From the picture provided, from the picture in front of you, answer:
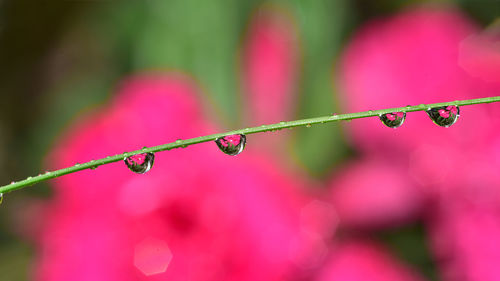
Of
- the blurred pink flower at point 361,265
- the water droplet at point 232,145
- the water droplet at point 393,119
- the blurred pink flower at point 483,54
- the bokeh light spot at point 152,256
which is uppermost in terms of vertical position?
the blurred pink flower at point 483,54

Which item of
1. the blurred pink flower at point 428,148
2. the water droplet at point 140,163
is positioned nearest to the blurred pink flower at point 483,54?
the blurred pink flower at point 428,148

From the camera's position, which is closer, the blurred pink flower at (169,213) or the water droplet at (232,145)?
the water droplet at (232,145)

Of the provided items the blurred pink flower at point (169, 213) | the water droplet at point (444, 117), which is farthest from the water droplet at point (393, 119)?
the blurred pink flower at point (169, 213)

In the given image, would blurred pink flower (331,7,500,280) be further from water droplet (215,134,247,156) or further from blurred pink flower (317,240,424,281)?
water droplet (215,134,247,156)

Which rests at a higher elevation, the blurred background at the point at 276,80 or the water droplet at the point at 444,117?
the blurred background at the point at 276,80

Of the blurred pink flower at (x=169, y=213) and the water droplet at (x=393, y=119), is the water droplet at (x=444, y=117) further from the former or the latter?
the blurred pink flower at (x=169, y=213)

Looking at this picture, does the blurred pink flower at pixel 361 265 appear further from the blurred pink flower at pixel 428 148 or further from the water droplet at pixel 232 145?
the water droplet at pixel 232 145

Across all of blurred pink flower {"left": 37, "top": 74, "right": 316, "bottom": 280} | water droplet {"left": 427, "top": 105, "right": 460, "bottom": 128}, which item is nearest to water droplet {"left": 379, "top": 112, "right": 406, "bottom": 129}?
water droplet {"left": 427, "top": 105, "right": 460, "bottom": 128}

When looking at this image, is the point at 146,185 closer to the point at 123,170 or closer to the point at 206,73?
the point at 123,170

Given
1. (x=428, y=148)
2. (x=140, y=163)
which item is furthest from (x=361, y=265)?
(x=140, y=163)

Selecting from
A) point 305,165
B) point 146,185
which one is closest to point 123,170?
point 146,185
